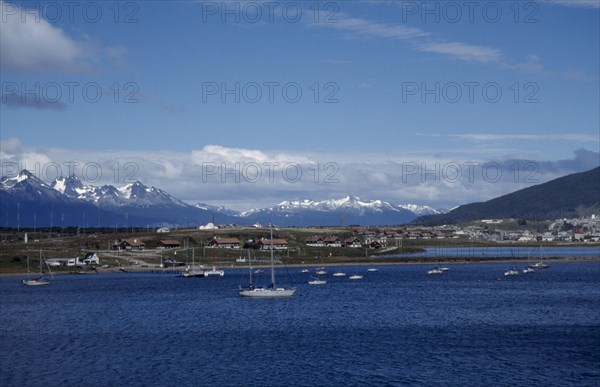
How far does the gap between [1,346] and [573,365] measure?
44.8 meters

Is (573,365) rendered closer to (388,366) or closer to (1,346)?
(388,366)

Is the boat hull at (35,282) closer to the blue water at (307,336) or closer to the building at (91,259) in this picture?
the blue water at (307,336)

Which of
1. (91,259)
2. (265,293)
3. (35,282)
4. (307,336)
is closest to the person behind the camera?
(307,336)

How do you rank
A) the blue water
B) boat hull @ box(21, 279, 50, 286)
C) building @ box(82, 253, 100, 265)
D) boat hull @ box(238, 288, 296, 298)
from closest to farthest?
the blue water
boat hull @ box(238, 288, 296, 298)
boat hull @ box(21, 279, 50, 286)
building @ box(82, 253, 100, 265)

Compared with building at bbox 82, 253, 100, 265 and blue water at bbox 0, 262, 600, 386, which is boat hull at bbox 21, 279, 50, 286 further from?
building at bbox 82, 253, 100, 265

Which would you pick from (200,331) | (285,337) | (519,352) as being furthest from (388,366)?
(200,331)

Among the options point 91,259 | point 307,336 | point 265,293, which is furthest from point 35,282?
point 307,336

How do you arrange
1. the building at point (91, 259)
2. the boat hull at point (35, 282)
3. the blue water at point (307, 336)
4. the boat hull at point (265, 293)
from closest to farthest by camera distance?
the blue water at point (307, 336) < the boat hull at point (265, 293) < the boat hull at point (35, 282) < the building at point (91, 259)

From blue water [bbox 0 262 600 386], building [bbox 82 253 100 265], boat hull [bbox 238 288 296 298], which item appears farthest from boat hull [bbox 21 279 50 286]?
boat hull [bbox 238 288 296 298]

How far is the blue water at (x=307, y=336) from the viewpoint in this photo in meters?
52.6

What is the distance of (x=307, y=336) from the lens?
7006 centimetres

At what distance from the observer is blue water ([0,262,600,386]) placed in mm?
52594

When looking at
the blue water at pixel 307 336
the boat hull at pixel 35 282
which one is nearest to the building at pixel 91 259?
the boat hull at pixel 35 282

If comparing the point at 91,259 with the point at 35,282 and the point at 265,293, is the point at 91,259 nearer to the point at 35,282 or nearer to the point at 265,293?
the point at 35,282
